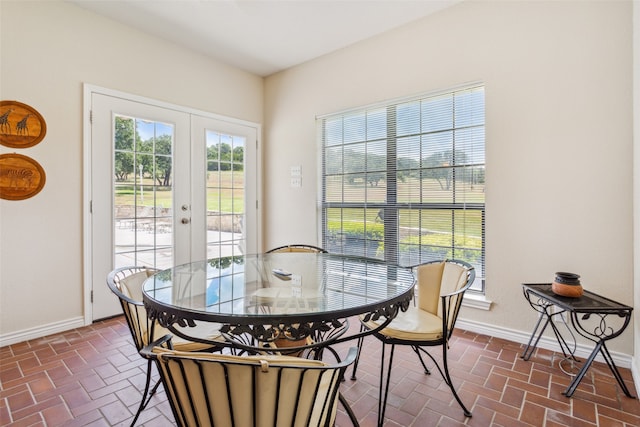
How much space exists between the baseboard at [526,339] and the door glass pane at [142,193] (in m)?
3.21

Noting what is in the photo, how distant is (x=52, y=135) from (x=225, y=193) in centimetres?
182

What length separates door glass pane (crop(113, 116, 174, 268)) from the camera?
3.29m

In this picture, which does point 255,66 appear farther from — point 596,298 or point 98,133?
point 596,298

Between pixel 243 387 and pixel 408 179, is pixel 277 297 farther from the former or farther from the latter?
pixel 408 179

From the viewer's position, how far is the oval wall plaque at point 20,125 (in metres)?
2.61

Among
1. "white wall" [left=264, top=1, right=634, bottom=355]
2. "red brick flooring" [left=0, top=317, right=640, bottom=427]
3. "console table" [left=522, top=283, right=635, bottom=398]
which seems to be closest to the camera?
"red brick flooring" [left=0, top=317, right=640, bottom=427]

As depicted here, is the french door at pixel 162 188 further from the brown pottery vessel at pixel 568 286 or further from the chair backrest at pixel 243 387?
the brown pottery vessel at pixel 568 286

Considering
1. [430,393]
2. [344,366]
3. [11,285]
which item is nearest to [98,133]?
[11,285]

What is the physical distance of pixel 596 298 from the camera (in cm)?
216

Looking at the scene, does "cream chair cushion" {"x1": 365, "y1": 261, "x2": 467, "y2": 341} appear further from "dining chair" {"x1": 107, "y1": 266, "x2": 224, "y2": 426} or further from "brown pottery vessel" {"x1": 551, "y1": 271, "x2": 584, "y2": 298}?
"dining chair" {"x1": 107, "y1": 266, "x2": 224, "y2": 426}

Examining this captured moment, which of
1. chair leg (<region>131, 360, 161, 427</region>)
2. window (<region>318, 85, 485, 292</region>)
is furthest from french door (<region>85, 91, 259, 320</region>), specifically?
chair leg (<region>131, 360, 161, 427</region>)

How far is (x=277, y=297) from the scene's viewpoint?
1597mm

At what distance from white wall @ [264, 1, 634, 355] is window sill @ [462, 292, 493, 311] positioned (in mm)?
51

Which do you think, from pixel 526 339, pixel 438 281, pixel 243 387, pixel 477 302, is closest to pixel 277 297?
pixel 243 387
